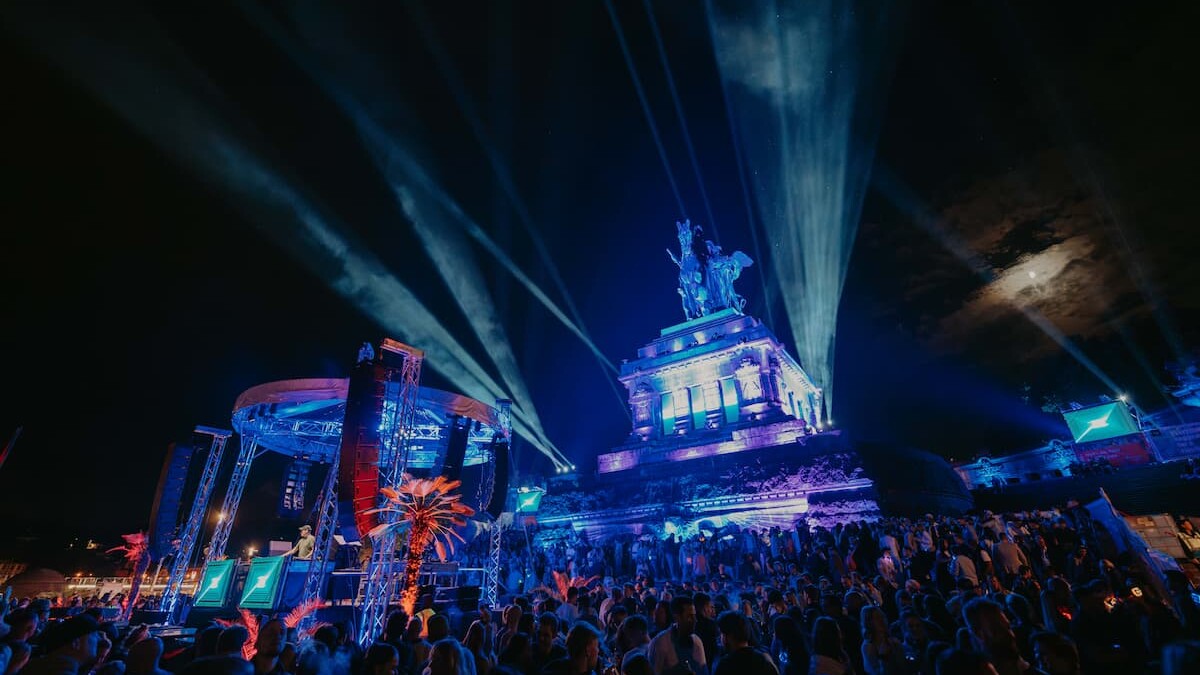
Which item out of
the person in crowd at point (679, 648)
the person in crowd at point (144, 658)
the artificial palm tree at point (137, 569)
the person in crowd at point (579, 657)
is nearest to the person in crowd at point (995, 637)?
the person in crowd at point (679, 648)

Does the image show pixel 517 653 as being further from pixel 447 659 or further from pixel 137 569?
pixel 137 569

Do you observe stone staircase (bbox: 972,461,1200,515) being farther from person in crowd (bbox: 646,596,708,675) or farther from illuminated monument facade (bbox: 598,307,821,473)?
person in crowd (bbox: 646,596,708,675)

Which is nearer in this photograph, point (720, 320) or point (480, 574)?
point (480, 574)

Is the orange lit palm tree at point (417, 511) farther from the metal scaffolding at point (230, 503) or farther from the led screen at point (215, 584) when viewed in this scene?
the metal scaffolding at point (230, 503)

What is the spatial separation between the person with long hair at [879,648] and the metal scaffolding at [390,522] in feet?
35.9

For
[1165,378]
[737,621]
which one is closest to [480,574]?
[737,621]

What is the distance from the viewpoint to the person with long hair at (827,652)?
4488 millimetres

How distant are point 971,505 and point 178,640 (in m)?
41.2

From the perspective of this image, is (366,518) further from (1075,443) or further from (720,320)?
(1075,443)

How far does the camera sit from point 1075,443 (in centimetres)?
3550

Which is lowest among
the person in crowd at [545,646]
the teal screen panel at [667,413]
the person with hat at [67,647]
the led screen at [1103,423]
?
the person in crowd at [545,646]

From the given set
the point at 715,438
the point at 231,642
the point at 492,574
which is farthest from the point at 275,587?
the point at 715,438

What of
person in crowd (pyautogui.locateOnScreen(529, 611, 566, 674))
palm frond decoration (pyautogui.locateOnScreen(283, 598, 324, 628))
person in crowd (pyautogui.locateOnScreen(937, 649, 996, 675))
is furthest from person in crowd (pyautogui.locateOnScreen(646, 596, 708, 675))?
palm frond decoration (pyautogui.locateOnScreen(283, 598, 324, 628))

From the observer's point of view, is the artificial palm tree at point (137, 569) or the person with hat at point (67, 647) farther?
the artificial palm tree at point (137, 569)
